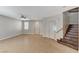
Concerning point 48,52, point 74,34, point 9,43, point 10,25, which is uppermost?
point 10,25

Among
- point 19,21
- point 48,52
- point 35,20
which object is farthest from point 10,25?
point 48,52

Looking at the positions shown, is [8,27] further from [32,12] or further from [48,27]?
[48,27]

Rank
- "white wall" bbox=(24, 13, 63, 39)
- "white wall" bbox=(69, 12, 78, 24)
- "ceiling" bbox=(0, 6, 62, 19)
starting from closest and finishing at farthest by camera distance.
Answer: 1. "ceiling" bbox=(0, 6, 62, 19)
2. "white wall" bbox=(24, 13, 63, 39)
3. "white wall" bbox=(69, 12, 78, 24)

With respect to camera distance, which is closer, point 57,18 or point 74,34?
point 57,18

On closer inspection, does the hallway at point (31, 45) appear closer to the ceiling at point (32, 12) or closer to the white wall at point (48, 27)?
the white wall at point (48, 27)

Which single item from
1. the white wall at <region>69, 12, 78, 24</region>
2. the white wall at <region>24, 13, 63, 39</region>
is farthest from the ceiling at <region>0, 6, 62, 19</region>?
the white wall at <region>69, 12, 78, 24</region>

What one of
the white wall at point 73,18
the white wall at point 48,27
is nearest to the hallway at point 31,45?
the white wall at point 48,27

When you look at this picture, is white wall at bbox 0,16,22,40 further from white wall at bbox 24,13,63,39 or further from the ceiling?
white wall at bbox 24,13,63,39

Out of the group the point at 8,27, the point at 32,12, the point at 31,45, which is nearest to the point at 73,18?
the point at 32,12

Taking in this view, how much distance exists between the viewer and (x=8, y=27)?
2525 mm

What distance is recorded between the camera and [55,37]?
2.38 m

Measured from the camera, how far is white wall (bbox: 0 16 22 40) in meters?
2.41

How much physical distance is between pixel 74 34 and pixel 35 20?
1.08m
